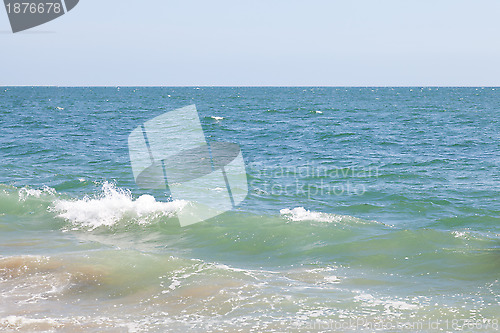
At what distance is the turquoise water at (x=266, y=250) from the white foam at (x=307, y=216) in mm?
48

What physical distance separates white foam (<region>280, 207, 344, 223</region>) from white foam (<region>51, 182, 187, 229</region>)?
279 centimetres

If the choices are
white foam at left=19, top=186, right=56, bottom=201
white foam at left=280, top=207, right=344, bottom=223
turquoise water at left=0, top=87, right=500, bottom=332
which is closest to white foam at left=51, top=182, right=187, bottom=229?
turquoise water at left=0, top=87, right=500, bottom=332

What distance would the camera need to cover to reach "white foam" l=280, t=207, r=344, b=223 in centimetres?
1297

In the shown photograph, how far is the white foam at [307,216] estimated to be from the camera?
42.5 feet

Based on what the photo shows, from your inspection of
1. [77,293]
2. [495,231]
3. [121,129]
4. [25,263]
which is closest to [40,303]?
[77,293]

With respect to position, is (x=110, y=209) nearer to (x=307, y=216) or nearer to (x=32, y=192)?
(x=32, y=192)

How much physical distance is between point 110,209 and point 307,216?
485cm

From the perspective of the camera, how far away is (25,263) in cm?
964

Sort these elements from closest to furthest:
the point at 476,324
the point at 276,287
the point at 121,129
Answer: the point at 476,324
the point at 276,287
the point at 121,129

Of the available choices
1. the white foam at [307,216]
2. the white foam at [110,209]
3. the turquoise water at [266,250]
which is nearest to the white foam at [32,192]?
the turquoise water at [266,250]

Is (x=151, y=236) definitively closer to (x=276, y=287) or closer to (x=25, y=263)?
(x=25, y=263)

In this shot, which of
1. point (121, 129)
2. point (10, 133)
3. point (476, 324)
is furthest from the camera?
point (121, 129)

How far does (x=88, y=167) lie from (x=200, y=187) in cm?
550

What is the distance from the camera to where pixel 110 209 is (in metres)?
13.8
